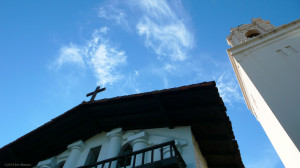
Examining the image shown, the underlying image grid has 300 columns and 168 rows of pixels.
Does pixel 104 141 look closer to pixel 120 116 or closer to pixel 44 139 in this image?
pixel 120 116

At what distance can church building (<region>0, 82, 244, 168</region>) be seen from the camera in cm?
734

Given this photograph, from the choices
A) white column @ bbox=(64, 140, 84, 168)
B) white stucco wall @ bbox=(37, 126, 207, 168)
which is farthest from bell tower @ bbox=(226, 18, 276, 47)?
white column @ bbox=(64, 140, 84, 168)

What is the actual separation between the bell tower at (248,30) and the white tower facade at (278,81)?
452cm

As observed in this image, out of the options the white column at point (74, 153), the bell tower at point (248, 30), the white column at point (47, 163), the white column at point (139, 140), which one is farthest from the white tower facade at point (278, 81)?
the white column at point (47, 163)

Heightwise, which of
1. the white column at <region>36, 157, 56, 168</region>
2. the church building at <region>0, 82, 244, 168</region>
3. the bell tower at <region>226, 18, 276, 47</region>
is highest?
the bell tower at <region>226, 18, 276, 47</region>

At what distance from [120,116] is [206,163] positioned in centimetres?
424

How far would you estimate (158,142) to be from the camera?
7816 millimetres

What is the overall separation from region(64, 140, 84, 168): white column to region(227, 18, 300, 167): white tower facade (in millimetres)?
8283

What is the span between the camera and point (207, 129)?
8.18 m

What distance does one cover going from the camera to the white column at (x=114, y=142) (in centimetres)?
810

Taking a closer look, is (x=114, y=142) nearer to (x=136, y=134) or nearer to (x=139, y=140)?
(x=136, y=134)

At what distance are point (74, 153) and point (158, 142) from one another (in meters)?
4.03

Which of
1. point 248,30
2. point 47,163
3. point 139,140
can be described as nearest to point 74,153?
point 47,163

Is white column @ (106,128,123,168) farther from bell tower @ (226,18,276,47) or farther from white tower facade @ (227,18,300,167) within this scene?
bell tower @ (226,18,276,47)
